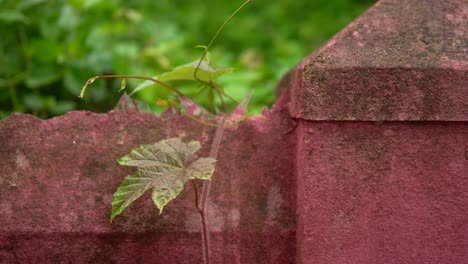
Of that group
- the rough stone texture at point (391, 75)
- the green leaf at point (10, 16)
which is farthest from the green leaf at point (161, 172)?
the green leaf at point (10, 16)

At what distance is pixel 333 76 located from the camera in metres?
1.30

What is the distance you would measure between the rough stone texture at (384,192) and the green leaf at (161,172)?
0.26 meters

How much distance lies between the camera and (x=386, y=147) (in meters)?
1.32

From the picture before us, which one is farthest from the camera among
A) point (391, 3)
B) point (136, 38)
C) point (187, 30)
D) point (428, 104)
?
point (187, 30)

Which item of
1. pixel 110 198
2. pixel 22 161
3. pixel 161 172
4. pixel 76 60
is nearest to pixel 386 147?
pixel 161 172

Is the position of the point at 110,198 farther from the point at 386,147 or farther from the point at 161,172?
the point at 386,147

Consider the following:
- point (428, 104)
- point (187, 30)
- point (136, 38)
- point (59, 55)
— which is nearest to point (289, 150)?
point (428, 104)

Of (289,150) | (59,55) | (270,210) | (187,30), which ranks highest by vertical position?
(187,30)

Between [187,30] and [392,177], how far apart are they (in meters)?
→ 4.23

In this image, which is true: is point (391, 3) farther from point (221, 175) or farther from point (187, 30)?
point (187, 30)

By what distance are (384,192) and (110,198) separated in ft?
2.16

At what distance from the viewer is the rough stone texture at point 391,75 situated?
4.19ft

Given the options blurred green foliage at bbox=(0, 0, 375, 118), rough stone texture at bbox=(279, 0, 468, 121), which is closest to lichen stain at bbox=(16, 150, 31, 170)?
blurred green foliage at bbox=(0, 0, 375, 118)

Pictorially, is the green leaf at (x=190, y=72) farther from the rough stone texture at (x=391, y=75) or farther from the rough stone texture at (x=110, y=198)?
the rough stone texture at (x=391, y=75)
